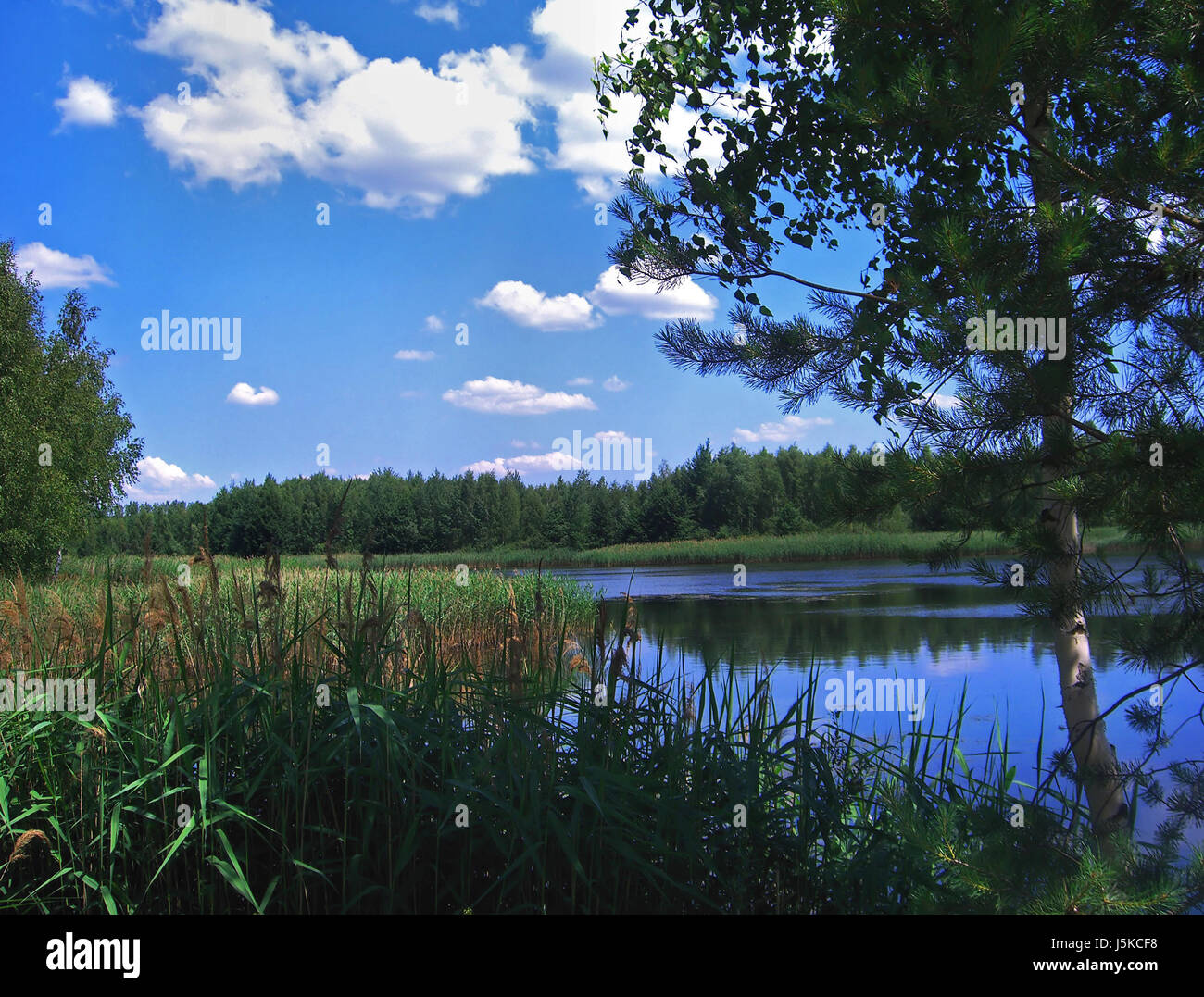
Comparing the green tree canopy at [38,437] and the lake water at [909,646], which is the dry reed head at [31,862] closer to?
the lake water at [909,646]

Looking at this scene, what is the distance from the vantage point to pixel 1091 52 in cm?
305

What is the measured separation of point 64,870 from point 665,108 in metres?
4.66

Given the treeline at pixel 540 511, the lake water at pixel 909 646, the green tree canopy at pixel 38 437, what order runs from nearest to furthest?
the lake water at pixel 909 646 → the green tree canopy at pixel 38 437 → the treeline at pixel 540 511

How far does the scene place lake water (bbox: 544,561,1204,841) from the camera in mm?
5934

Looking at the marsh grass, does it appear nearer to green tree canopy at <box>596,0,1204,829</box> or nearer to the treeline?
green tree canopy at <box>596,0,1204,829</box>

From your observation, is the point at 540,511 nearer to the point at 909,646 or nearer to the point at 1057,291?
the point at 909,646

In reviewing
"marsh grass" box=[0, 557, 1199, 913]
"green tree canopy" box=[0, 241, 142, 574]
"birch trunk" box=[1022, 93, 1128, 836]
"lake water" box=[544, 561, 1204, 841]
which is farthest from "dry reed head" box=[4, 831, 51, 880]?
"green tree canopy" box=[0, 241, 142, 574]

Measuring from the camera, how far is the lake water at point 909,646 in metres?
5.93

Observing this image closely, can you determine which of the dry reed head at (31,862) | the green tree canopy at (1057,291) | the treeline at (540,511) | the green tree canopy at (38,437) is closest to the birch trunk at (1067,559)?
the green tree canopy at (1057,291)

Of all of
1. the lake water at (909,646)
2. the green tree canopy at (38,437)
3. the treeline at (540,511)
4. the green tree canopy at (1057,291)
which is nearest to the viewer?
the green tree canopy at (1057,291)

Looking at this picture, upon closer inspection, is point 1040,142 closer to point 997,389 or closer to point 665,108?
point 997,389

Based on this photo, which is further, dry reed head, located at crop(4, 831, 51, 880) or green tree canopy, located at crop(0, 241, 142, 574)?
green tree canopy, located at crop(0, 241, 142, 574)

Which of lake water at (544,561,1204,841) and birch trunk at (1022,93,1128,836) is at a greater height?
birch trunk at (1022,93,1128,836)
